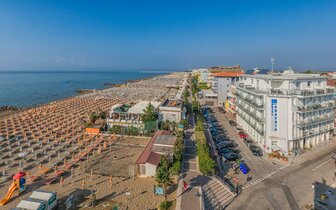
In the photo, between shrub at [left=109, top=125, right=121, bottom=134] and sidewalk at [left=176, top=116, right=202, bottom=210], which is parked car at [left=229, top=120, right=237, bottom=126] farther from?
shrub at [left=109, top=125, right=121, bottom=134]

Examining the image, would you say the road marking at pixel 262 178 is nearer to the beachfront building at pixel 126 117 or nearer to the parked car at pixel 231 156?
the parked car at pixel 231 156

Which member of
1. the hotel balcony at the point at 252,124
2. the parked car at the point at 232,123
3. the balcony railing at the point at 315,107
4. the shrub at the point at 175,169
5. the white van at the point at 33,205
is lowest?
the white van at the point at 33,205

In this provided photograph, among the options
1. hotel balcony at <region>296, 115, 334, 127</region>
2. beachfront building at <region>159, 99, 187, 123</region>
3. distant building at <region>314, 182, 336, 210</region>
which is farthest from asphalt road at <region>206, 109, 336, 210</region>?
beachfront building at <region>159, 99, 187, 123</region>

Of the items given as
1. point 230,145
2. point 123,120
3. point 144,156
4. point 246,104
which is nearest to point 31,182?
point 144,156

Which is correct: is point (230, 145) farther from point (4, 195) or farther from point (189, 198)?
point (4, 195)

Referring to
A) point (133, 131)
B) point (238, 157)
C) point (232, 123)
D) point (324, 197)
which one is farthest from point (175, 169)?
point (232, 123)

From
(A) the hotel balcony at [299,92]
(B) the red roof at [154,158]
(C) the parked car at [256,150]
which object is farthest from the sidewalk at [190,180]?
(A) the hotel balcony at [299,92]

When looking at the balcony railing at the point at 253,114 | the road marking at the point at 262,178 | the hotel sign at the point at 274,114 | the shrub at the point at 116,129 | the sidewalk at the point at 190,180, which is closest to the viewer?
the sidewalk at the point at 190,180
